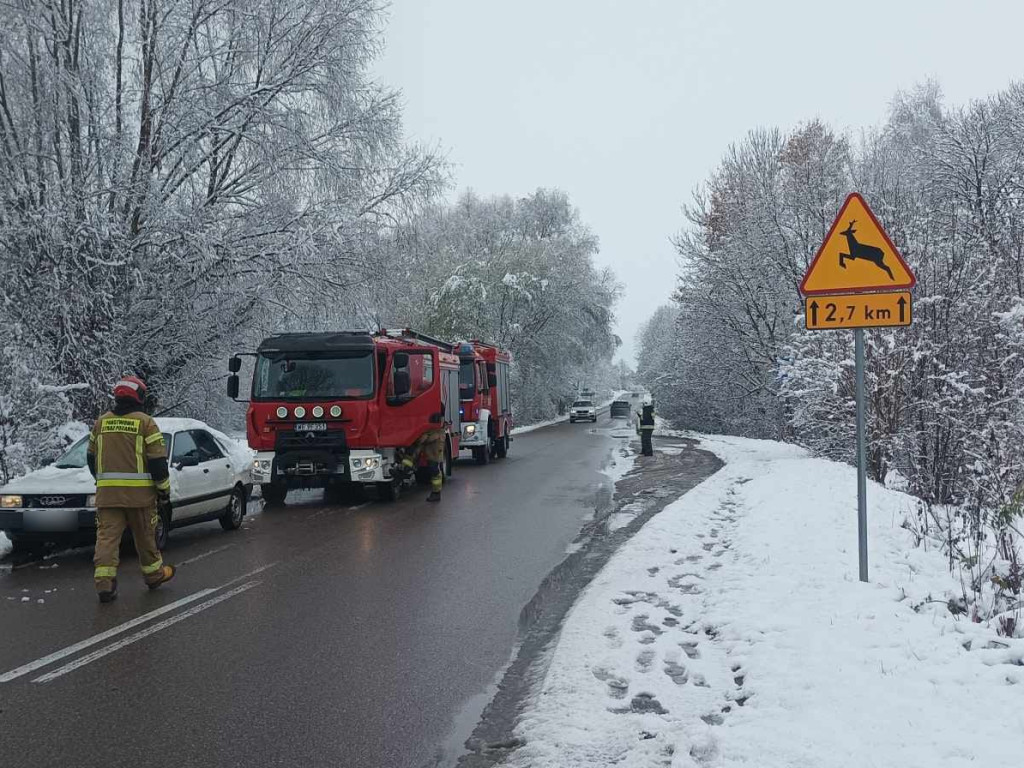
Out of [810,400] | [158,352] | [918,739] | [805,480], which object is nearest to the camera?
[918,739]

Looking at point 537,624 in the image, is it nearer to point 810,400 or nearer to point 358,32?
point 810,400

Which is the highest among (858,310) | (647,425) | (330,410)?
(858,310)

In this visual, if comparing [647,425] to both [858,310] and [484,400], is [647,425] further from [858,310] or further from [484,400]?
[858,310]

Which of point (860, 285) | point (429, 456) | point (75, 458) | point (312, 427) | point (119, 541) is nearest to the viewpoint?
point (860, 285)

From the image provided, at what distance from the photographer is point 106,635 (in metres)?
6.05

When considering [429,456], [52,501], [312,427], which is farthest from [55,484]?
[429,456]

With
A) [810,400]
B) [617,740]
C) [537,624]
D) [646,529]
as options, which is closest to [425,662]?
[537,624]

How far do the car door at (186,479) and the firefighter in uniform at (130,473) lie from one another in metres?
2.36

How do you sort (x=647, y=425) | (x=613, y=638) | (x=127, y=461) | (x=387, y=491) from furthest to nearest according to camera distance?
(x=647, y=425), (x=387, y=491), (x=127, y=461), (x=613, y=638)

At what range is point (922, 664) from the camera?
4.57 metres

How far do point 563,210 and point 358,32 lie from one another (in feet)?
142

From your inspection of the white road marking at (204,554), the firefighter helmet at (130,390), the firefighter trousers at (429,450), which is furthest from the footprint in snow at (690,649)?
the firefighter trousers at (429,450)

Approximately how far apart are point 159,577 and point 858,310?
638cm

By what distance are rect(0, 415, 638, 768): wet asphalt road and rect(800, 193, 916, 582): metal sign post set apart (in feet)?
10.6
